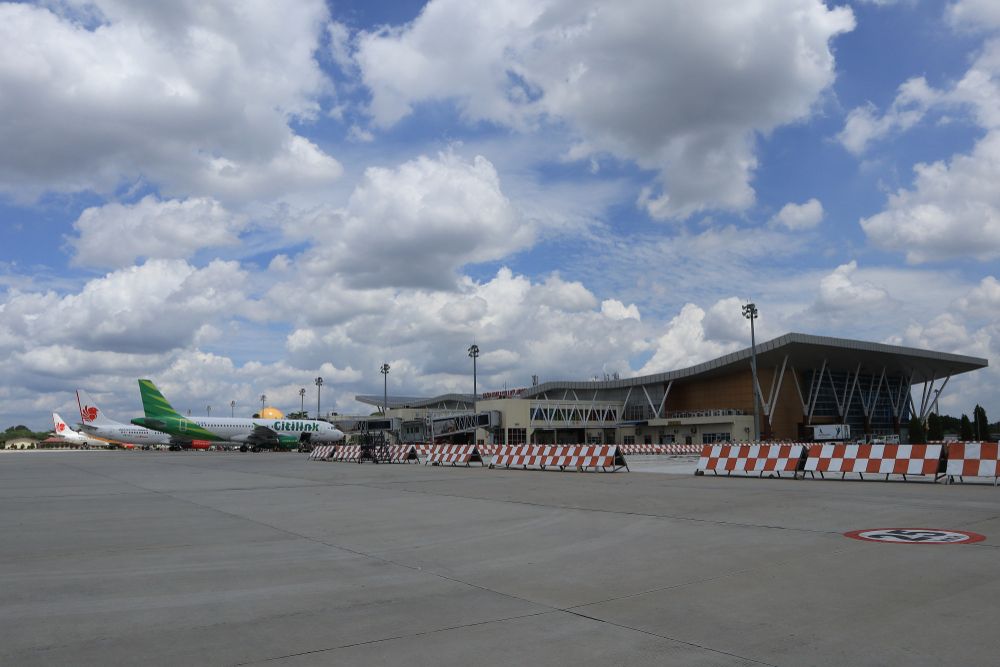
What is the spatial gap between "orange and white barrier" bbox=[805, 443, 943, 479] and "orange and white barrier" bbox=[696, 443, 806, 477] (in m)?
0.47

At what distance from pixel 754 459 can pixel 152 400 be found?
2631 inches

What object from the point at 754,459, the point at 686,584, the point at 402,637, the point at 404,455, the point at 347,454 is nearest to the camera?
the point at 402,637

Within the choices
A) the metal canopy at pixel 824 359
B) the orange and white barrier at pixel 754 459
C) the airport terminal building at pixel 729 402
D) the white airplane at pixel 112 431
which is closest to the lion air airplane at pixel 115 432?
the white airplane at pixel 112 431

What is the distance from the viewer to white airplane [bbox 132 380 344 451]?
7344cm

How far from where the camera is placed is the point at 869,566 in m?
8.10

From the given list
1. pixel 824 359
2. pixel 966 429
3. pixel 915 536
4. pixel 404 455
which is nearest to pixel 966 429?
pixel 966 429

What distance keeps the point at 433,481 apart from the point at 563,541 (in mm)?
13915

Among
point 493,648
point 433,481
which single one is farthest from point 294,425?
point 493,648

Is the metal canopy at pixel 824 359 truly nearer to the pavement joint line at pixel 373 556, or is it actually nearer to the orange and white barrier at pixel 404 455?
the orange and white barrier at pixel 404 455

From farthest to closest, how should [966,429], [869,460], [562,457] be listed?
[966,429] < [562,457] < [869,460]

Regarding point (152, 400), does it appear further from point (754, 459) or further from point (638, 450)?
point (754, 459)

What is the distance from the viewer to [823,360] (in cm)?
8031

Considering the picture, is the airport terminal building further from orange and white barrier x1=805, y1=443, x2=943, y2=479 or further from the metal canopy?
orange and white barrier x1=805, y1=443, x2=943, y2=479

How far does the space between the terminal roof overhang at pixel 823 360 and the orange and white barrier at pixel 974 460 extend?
174ft
